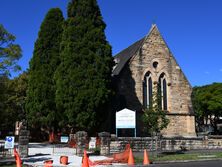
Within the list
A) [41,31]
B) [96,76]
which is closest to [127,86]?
[96,76]

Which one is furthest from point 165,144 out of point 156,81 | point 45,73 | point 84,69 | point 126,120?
point 45,73

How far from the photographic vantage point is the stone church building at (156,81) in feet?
110

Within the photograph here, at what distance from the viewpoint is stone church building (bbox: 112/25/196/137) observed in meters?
33.5

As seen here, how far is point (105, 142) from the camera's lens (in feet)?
71.2

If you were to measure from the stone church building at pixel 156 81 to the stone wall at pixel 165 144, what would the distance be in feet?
24.5

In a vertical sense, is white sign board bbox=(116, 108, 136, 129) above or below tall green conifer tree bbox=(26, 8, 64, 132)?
below

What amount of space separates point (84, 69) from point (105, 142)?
28.9ft

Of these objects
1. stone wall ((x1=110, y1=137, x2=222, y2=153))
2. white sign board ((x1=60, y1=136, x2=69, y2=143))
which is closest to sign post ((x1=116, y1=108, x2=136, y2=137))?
stone wall ((x1=110, y1=137, x2=222, y2=153))

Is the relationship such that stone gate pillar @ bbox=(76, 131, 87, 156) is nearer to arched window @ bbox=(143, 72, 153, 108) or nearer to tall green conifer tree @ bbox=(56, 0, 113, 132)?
tall green conifer tree @ bbox=(56, 0, 113, 132)

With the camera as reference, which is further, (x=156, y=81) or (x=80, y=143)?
(x=156, y=81)

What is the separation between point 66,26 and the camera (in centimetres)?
3105

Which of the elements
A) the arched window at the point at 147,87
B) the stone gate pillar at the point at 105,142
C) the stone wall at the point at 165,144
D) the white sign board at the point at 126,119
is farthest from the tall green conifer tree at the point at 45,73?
the stone gate pillar at the point at 105,142

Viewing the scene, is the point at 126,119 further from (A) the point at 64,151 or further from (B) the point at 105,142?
(A) the point at 64,151

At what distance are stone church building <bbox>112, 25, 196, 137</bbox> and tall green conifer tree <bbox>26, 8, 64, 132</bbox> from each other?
6691mm
